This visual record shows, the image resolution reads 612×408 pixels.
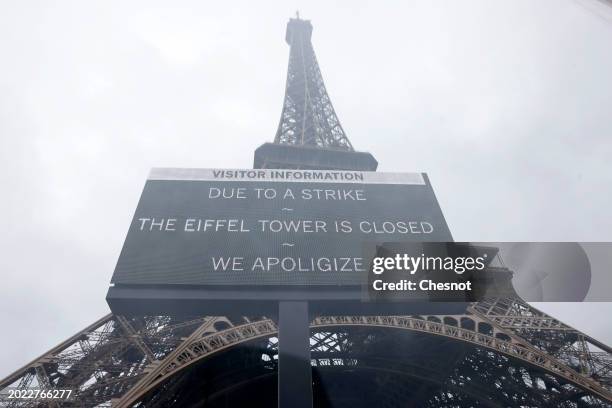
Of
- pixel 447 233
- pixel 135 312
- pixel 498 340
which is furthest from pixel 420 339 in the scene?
pixel 135 312

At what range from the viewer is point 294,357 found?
7418mm

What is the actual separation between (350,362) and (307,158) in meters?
13.2

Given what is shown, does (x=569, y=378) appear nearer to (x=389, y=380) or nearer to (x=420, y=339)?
(x=420, y=339)

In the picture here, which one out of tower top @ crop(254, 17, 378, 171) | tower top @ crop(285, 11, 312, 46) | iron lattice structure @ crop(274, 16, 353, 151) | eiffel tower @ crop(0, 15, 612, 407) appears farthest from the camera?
tower top @ crop(285, 11, 312, 46)

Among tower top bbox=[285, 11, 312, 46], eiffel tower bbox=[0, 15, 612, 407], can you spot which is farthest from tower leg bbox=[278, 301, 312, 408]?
tower top bbox=[285, 11, 312, 46]

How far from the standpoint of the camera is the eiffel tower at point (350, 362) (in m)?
14.2

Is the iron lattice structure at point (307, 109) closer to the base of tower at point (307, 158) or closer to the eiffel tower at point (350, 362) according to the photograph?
the base of tower at point (307, 158)

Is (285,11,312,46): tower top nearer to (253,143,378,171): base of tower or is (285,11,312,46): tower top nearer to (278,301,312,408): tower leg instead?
(253,143,378,171): base of tower

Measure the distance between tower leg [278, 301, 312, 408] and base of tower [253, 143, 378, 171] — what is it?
1924 cm

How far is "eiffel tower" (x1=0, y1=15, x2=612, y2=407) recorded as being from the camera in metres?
14.2

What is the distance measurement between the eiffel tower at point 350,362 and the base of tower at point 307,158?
18cm

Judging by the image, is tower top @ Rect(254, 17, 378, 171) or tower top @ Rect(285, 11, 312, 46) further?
tower top @ Rect(285, 11, 312, 46)

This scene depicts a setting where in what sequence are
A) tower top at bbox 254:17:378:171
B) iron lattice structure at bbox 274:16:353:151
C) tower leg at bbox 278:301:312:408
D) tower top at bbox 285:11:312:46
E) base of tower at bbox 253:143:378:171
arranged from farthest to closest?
tower top at bbox 285:11:312:46, iron lattice structure at bbox 274:16:353:151, tower top at bbox 254:17:378:171, base of tower at bbox 253:143:378:171, tower leg at bbox 278:301:312:408

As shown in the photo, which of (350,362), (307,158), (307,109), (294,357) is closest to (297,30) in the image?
(307,109)
